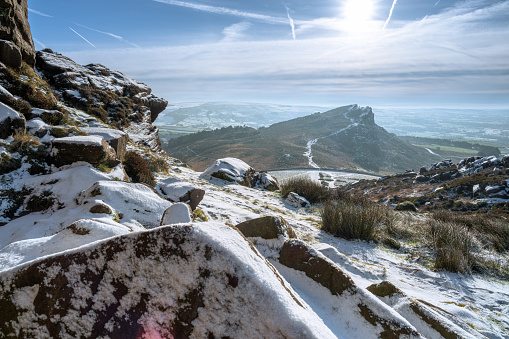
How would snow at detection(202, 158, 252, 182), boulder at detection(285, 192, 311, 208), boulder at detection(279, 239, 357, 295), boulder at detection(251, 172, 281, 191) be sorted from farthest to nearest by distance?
1. boulder at detection(251, 172, 281, 191)
2. snow at detection(202, 158, 252, 182)
3. boulder at detection(285, 192, 311, 208)
4. boulder at detection(279, 239, 357, 295)

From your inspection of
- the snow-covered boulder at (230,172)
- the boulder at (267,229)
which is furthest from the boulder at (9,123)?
the snow-covered boulder at (230,172)

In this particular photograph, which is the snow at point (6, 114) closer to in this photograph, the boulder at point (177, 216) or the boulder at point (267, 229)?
the boulder at point (177, 216)

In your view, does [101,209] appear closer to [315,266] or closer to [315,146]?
[315,266]

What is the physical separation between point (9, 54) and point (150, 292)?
A: 10.1 meters

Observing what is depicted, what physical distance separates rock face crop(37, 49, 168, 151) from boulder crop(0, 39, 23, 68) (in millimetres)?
4513

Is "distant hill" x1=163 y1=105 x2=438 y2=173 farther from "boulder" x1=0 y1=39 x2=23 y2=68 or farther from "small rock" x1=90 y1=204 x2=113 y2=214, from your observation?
"small rock" x1=90 y1=204 x2=113 y2=214

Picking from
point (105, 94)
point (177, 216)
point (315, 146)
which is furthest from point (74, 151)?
point (315, 146)

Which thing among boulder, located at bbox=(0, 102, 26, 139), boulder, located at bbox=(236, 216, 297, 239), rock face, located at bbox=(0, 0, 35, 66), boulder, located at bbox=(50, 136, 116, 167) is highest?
rock face, located at bbox=(0, 0, 35, 66)

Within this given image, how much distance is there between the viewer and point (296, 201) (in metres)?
10.9

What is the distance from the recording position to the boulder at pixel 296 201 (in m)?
10.8

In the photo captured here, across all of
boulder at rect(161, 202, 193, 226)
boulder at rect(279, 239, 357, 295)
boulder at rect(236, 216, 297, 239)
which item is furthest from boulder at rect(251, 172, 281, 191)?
boulder at rect(279, 239, 357, 295)

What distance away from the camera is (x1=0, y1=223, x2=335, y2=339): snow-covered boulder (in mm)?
1538

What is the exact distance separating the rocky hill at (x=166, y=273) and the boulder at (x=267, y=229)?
2 cm

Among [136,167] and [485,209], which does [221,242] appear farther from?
[485,209]
